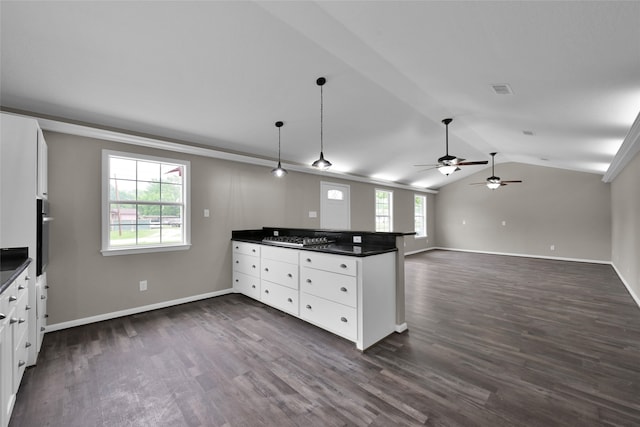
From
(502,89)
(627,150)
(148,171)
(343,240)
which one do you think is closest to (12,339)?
(148,171)

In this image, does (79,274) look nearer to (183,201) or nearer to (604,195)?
(183,201)

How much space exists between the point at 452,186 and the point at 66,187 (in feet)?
34.1

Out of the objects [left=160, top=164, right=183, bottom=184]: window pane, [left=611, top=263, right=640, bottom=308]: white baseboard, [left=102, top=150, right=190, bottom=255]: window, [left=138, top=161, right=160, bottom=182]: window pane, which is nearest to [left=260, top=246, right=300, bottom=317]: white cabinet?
[left=102, top=150, right=190, bottom=255]: window

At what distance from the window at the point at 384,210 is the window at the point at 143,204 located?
5.41 m

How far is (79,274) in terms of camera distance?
3.22 metres

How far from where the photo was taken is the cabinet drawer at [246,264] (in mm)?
4023

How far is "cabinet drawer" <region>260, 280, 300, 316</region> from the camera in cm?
336

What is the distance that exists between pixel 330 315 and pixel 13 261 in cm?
281

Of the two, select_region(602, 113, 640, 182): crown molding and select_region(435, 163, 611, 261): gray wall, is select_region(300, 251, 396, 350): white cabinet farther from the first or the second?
select_region(435, 163, 611, 261): gray wall

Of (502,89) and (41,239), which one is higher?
(502,89)

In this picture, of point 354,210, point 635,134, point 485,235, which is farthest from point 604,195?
point 354,210

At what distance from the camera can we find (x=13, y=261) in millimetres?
2209

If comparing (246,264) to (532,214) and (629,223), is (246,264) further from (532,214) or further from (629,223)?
(532,214)

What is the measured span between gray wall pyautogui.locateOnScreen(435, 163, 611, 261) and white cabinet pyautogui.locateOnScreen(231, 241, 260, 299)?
27.1 ft
